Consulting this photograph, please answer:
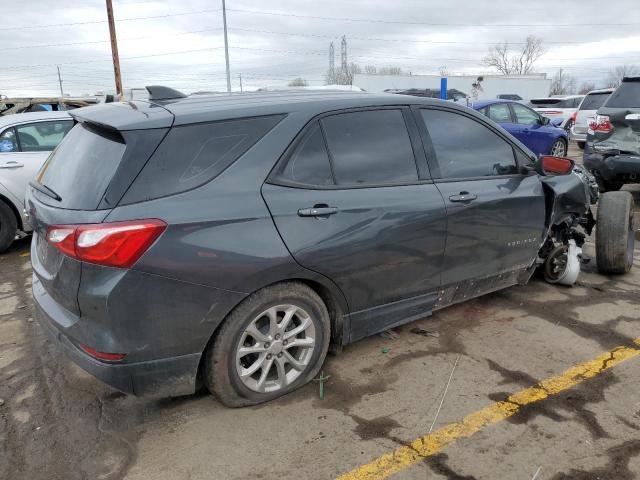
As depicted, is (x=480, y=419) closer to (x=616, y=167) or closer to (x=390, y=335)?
(x=390, y=335)

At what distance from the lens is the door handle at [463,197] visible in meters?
3.31

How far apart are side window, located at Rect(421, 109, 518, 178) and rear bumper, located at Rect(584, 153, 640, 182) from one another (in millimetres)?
3973

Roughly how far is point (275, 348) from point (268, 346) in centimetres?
5

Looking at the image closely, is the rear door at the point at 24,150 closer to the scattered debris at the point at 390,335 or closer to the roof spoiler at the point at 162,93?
the roof spoiler at the point at 162,93

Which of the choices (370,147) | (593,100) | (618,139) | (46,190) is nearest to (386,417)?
(370,147)

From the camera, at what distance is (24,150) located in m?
6.29

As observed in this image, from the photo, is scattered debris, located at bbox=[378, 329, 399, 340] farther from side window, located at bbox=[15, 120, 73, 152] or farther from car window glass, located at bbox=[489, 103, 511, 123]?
car window glass, located at bbox=[489, 103, 511, 123]

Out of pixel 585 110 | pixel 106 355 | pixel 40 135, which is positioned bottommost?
pixel 106 355

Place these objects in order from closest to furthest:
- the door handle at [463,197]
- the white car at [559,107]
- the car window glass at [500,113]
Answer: the door handle at [463,197] < the car window glass at [500,113] < the white car at [559,107]

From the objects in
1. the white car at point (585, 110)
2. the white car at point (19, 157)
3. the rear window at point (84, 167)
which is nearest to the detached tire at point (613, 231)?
the rear window at point (84, 167)

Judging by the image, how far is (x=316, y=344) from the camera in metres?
2.94

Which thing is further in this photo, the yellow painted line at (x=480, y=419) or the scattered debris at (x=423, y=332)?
the scattered debris at (x=423, y=332)

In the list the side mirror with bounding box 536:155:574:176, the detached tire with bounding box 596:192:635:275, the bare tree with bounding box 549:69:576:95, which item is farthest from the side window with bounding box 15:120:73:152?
the bare tree with bounding box 549:69:576:95

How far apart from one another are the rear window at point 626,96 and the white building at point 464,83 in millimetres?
30754
